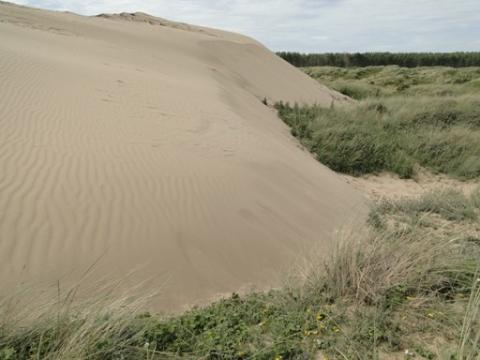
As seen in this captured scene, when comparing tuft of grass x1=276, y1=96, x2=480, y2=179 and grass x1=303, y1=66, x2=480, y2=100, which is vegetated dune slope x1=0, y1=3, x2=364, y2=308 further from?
grass x1=303, y1=66, x2=480, y2=100

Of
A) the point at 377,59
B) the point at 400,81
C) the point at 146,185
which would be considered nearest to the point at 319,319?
the point at 146,185

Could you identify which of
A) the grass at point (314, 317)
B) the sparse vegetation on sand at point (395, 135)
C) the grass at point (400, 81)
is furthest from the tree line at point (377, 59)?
the grass at point (314, 317)

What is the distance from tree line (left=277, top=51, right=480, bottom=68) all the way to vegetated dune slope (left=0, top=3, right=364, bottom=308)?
4339 centimetres

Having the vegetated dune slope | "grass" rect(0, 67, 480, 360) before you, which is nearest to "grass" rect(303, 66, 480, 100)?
the vegetated dune slope

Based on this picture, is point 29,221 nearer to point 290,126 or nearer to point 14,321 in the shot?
point 14,321

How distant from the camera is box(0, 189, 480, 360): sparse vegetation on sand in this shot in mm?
2678

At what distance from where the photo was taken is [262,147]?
790cm

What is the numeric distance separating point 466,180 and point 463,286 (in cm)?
639

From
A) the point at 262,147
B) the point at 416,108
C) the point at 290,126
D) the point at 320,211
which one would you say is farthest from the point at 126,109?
the point at 416,108

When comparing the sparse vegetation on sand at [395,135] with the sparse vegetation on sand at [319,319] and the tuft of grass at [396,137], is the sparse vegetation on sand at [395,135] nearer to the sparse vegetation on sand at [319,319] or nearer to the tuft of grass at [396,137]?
the tuft of grass at [396,137]

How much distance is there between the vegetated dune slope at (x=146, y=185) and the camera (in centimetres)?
424

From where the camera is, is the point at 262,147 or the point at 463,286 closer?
the point at 463,286

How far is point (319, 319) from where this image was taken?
3225 millimetres

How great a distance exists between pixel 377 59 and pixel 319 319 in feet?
175
